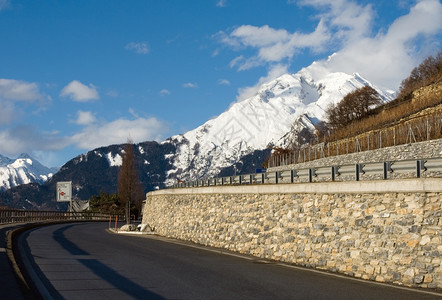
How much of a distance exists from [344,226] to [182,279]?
21.2ft

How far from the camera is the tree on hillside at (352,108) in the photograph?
9062cm

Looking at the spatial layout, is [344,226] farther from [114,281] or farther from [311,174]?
[114,281]

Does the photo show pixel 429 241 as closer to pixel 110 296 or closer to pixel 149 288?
pixel 149 288

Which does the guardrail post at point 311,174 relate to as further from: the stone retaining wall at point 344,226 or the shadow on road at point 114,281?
the shadow on road at point 114,281

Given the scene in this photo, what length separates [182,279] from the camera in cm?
1570

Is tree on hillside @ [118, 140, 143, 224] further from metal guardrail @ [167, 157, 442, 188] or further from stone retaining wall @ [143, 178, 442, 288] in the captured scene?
stone retaining wall @ [143, 178, 442, 288]

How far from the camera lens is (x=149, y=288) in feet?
45.3

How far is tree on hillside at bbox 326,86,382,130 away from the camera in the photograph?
9062cm

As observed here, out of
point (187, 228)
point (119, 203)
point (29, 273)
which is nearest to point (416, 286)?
point (29, 273)

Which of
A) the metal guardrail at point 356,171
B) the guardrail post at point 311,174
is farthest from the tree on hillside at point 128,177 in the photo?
the guardrail post at point 311,174

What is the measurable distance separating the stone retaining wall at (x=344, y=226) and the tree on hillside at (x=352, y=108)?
6484 cm

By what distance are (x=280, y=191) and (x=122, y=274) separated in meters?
A: 9.48

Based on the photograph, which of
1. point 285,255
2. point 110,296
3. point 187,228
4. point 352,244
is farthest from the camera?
point 187,228

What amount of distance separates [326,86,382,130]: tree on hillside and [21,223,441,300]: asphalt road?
7183cm
